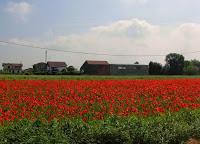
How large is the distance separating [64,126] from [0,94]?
9406mm

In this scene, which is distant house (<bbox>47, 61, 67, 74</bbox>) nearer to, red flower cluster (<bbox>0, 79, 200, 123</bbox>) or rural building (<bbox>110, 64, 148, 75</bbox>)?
rural building (<bbox>110, 64, 148, 75</bbox>)

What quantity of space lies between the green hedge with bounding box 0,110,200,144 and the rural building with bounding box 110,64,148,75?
301 ft

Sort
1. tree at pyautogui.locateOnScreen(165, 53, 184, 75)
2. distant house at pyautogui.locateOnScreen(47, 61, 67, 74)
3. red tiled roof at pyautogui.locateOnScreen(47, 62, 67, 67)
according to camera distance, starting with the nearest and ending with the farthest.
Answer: tree at pyautogui.locateOnScreen(165, 53, 184, 75), distant house at pyautogui.locateOnScreen(47, 61, 67, 74), red tiled roof at pyautogui.locateOnScreen(47, 62, 67, 67)

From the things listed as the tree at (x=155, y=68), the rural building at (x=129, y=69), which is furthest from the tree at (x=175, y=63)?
the rural building at (x=129, y=69)

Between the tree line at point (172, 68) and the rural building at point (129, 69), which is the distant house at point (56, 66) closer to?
the rural building at point (129, 69)

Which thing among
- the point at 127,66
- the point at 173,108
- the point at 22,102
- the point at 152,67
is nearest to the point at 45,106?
the point at 22,102

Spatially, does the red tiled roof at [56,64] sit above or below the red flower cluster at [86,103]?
above

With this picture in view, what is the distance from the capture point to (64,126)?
29.9 feet

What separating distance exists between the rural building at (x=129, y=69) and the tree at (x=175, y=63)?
696cm

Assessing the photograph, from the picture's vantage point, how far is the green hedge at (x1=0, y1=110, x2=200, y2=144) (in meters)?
8.16

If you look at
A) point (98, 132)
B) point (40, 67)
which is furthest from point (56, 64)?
point (98, 132)

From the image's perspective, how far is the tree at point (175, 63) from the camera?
96188mm

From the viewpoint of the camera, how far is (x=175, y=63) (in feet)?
326

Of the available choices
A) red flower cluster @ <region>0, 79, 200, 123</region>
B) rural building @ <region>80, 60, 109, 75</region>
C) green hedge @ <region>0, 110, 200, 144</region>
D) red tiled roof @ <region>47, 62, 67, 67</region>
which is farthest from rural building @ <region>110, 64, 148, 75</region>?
green hedge @ <region>0, 110, 200, 144</region>
